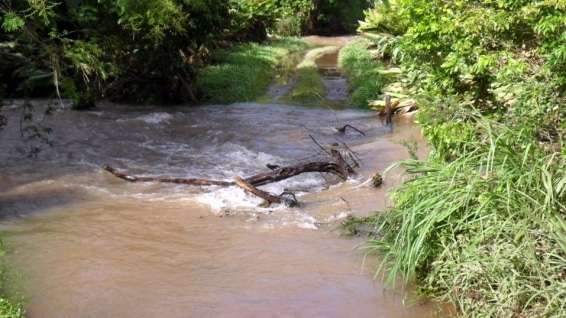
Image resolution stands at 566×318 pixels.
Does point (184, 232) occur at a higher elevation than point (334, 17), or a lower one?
lower

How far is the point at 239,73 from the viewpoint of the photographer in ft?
63.3

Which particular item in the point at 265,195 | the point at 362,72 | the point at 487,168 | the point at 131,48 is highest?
the point at 131,48

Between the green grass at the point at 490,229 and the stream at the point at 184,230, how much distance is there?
49 cm

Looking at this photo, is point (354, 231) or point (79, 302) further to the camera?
point (354, 231)

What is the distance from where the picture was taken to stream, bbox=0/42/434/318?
568 cm

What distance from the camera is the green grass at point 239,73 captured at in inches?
687

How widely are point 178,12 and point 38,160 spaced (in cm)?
435

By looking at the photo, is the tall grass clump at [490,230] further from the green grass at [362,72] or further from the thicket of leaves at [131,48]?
the green grass at [362,72]

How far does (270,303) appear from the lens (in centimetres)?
561

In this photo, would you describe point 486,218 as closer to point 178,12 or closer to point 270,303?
point 270,303

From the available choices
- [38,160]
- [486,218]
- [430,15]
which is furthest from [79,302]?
[38,160]

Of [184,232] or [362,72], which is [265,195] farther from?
[362,72]

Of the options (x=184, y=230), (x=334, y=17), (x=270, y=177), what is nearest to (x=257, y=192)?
(x=270, y=177)

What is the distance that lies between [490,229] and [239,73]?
1501 cm
